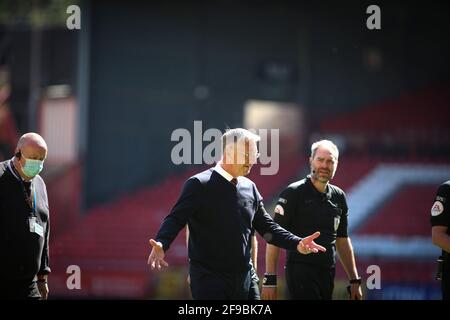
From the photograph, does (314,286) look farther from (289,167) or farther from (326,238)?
(289,167)

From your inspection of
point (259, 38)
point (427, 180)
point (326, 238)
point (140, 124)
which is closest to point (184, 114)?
point (140, 124)

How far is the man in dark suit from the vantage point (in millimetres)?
5242

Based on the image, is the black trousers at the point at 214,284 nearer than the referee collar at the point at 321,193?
Yes

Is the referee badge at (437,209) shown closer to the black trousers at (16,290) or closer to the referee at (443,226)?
the referee at (443,226)

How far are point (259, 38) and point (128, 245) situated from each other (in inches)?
203

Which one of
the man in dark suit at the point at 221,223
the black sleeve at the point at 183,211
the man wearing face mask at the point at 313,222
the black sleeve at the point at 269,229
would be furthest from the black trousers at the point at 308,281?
the black sleeve at the point at 183,211

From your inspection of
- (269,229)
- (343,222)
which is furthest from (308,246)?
(343,222)

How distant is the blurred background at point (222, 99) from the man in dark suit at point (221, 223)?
950 cm

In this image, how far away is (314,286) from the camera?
19.4 feet

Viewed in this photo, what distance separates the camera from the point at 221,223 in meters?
5.27

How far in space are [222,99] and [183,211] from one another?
458 inches

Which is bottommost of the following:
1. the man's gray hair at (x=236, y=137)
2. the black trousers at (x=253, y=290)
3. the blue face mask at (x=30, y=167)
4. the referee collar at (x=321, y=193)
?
the black trousers at (x=253, y=290)

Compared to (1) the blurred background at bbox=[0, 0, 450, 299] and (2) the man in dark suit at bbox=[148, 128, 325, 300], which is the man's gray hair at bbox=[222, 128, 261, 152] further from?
(1) the blurred background at bbox=[0, 0, 450, 299]

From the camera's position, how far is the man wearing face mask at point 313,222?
5906 mm
